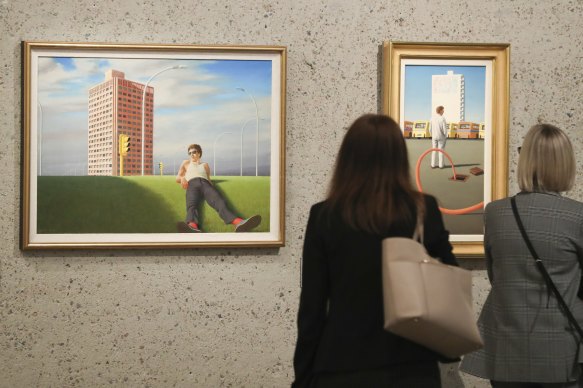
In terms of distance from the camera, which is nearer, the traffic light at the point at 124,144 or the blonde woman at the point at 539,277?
the blonde woman at the point at 539,277

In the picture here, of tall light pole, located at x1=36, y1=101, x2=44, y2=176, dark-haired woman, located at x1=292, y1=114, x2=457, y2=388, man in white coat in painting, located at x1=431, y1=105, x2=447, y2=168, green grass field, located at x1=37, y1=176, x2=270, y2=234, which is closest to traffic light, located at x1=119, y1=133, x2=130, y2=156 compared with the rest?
green grass field, located at x1=37, y1=176, x2=270, y2=234

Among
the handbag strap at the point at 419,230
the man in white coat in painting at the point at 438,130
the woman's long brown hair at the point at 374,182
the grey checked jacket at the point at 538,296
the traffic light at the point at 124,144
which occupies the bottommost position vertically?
the grey checked jacket at the point at 538,296

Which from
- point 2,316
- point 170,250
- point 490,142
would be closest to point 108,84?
point 170,250

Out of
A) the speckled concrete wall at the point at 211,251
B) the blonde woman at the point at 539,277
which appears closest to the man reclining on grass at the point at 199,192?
the speckled concrete wall at the point at 211,251

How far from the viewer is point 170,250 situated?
11.5ft

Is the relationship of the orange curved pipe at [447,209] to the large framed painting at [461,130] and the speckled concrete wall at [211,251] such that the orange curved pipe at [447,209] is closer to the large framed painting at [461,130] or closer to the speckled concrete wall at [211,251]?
the large framed painting at [461,130]

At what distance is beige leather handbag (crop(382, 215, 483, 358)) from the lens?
1.70 m

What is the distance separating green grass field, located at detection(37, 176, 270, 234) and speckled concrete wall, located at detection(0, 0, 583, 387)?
0.14 m

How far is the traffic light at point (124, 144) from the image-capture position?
3.49 meters

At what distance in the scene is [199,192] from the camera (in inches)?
139

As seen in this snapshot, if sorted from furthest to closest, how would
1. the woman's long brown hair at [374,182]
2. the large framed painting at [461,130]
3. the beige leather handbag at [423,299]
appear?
the large framed painting at [461,130] < the woman's long brown hair at [374,182] < the beige leather handbag at [423,299]

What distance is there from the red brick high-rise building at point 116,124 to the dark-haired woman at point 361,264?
6.06 feet

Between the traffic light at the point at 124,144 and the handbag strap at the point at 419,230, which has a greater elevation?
the traffic light at the point at 124,144

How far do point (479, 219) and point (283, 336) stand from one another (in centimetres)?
127
